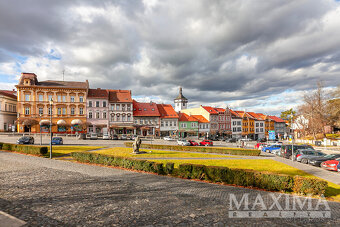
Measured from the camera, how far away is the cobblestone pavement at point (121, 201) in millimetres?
7703

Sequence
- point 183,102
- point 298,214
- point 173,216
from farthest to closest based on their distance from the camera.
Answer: point 183,102 → point 298,214 → point 173,216

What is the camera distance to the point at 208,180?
14.1 meters

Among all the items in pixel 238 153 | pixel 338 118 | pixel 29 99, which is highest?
pixel 29 99

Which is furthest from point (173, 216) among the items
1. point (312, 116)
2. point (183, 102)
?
point (183, 102)

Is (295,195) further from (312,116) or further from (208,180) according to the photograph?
(312,116)

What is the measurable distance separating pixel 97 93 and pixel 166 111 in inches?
951

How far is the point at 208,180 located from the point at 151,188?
4.55 meters

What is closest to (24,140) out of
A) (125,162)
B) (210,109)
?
(125,162)

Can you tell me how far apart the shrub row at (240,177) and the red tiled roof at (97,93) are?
48.3 metres

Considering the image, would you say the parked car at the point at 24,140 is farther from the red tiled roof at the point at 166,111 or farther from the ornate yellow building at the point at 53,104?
the red tiled roof at the point at 166,111

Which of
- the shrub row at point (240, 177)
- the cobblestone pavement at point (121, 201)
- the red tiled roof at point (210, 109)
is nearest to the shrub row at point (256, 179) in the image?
the shrub row at point (240, 177)

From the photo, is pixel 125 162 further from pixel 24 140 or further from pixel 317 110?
pixel 317 110

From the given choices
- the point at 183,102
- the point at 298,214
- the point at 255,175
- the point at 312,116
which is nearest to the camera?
the point at 298,214

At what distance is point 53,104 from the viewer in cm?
5706
